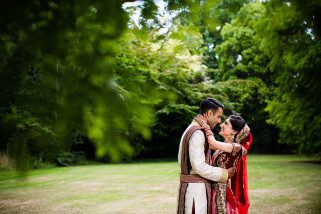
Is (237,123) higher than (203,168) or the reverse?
higher

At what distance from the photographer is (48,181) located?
13.3 metres

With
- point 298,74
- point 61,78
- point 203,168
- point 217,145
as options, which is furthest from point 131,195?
point 298,74

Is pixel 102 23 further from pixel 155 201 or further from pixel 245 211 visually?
pixel 155 201

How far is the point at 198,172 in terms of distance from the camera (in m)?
3.63

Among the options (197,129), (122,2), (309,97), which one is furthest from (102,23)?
(309,97)

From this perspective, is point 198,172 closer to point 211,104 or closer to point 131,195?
point 211,104

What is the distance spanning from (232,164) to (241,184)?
1.48 ft

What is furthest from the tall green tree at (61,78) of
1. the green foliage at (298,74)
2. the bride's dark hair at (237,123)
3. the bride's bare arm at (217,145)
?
the green foliage at (298,74)

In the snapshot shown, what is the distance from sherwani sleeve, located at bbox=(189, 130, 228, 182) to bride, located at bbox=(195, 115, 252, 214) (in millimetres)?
244

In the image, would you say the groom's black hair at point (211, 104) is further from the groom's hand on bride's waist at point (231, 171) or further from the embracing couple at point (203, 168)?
the groom's hand on bride's waist at point (231, 171)

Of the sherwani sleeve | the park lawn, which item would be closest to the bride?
the sherwani sleeve

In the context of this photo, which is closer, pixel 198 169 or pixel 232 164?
pixel 198 169

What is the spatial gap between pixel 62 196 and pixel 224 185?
6.93 m

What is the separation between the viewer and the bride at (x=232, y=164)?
3.96 meters
